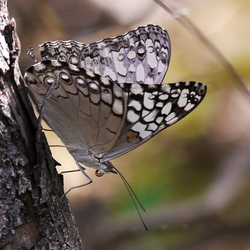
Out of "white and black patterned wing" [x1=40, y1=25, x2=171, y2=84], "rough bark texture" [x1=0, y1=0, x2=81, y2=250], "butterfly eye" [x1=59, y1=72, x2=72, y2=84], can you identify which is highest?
"white and black patterned wing" [x1=40, y1=25, x2=171, y2=84]

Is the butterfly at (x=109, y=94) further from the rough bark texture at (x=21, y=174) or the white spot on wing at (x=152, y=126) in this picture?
the rough bark texture at (x=21, y=174)

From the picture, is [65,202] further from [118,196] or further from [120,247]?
[120,247]

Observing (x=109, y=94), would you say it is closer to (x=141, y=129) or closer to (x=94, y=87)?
(x=94, y=87)

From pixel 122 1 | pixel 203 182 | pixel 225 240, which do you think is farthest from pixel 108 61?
pixel 225 240

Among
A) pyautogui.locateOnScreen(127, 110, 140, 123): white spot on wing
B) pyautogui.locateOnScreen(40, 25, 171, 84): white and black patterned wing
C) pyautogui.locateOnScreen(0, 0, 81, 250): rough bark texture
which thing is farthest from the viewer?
pyautogui.locateOnScreen(40, 25, 171, 84): white and black patterned wing

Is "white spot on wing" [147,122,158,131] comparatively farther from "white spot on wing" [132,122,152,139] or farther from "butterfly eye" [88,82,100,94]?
"butterfly eye" [88,82,100,94]

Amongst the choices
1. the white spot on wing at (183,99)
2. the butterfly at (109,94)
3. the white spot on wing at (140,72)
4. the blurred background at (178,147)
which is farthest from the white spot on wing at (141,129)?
the blurred background at (178,147)

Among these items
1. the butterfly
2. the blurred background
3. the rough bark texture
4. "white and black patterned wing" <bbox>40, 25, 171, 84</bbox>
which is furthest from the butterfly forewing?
the blurred background
